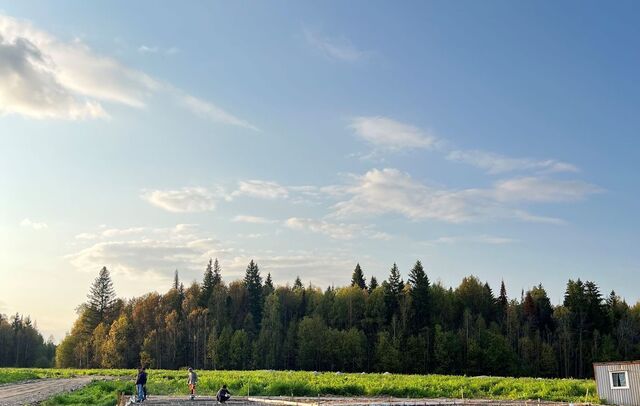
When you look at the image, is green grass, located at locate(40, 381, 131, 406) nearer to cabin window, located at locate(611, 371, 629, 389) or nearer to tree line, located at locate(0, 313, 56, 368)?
cabin window, located at locate(611, 371, 629, 389)

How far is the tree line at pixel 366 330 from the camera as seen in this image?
3590 inches

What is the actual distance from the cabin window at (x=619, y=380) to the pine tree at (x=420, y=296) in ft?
207

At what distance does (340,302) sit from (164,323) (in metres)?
28.8

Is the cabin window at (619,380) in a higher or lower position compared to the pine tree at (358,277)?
lower

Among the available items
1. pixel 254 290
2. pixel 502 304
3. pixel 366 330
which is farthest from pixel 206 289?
pixel 502 304

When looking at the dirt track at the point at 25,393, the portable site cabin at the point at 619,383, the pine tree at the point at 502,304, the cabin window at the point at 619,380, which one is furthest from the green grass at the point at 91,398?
the pine tree at the point at 502,304

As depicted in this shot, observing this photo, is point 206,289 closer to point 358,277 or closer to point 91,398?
point 358,277

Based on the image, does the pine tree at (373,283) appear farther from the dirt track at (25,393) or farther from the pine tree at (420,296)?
the dirt track at (25,393)

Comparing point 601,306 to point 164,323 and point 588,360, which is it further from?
point 164,323

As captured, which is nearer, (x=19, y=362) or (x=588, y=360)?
(x=588, y=360)

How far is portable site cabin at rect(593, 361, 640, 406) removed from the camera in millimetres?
33562

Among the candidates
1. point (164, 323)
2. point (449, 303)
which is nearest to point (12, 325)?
point (164, 323)

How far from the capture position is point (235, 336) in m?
95.2

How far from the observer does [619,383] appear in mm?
34406
